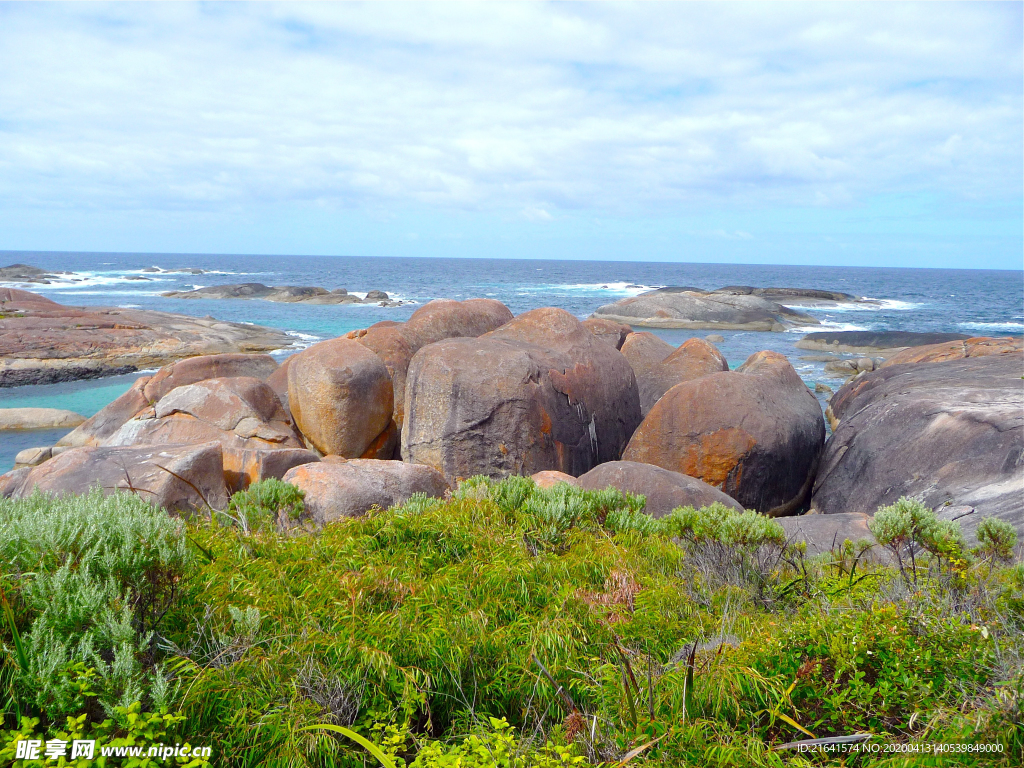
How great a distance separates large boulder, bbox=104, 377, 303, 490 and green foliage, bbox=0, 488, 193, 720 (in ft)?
22.6

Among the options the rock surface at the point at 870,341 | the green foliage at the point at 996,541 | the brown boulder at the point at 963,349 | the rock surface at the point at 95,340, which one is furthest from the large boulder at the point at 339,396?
the rock surface at the point at 870,341

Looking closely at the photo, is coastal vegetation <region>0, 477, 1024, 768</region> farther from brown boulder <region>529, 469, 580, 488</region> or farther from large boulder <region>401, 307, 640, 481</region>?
large boulder <region>401, 307, 640, 481</region>

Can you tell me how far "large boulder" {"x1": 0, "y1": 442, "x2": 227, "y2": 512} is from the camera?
7820 mm

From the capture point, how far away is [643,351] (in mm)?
16016

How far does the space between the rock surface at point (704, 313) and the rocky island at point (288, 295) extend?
2115cm

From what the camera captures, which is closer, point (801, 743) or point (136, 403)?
point (801, 743)

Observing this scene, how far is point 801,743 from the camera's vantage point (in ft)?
11.6

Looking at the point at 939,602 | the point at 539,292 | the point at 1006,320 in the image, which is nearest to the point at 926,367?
the point at 939,602

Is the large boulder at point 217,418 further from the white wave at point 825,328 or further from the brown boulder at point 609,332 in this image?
the white wave at point 825,328

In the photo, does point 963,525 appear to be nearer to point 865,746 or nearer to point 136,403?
Result: point 865,746

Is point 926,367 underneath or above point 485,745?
above

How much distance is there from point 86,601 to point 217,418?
8.70 m

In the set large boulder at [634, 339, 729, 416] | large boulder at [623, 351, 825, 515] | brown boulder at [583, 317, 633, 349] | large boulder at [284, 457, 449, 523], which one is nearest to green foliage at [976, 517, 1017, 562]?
large boulder at [623, 351, 825, 515]

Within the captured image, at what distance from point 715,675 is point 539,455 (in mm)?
6564
